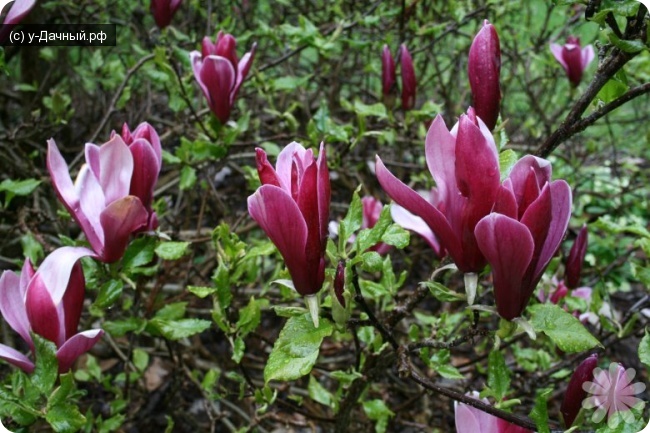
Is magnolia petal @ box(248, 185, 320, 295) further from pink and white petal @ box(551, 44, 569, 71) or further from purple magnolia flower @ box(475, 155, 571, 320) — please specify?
pink and white petal @ box(551, 44, 569, 71)

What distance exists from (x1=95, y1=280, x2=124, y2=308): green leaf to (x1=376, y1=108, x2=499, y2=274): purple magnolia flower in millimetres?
392

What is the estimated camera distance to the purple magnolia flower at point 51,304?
659 mm

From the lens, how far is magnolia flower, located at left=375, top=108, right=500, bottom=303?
51 centimetres

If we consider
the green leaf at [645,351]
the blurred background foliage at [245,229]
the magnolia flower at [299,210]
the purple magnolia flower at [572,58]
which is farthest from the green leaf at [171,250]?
the purple magnolia flower at [572,58]

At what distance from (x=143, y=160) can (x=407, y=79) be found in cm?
59

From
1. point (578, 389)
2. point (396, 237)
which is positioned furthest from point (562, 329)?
point (396, 237)

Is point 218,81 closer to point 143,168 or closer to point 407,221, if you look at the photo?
point 143,168

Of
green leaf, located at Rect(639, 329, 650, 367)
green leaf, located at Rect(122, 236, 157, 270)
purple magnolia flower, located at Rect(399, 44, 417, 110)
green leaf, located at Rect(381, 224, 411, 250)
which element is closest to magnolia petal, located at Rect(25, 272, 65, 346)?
green leaf, located at Rect(122, 236, 157, 270)

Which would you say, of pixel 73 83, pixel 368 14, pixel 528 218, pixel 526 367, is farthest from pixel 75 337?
pixel 73 83

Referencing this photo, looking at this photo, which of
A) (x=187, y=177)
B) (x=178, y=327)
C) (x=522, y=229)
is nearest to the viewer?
(x=522, y=229)

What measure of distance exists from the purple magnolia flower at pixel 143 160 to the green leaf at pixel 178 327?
175 mm

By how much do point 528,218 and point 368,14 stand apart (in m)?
1.16

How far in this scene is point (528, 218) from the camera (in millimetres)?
504

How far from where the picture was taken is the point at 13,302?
27.3 inches
